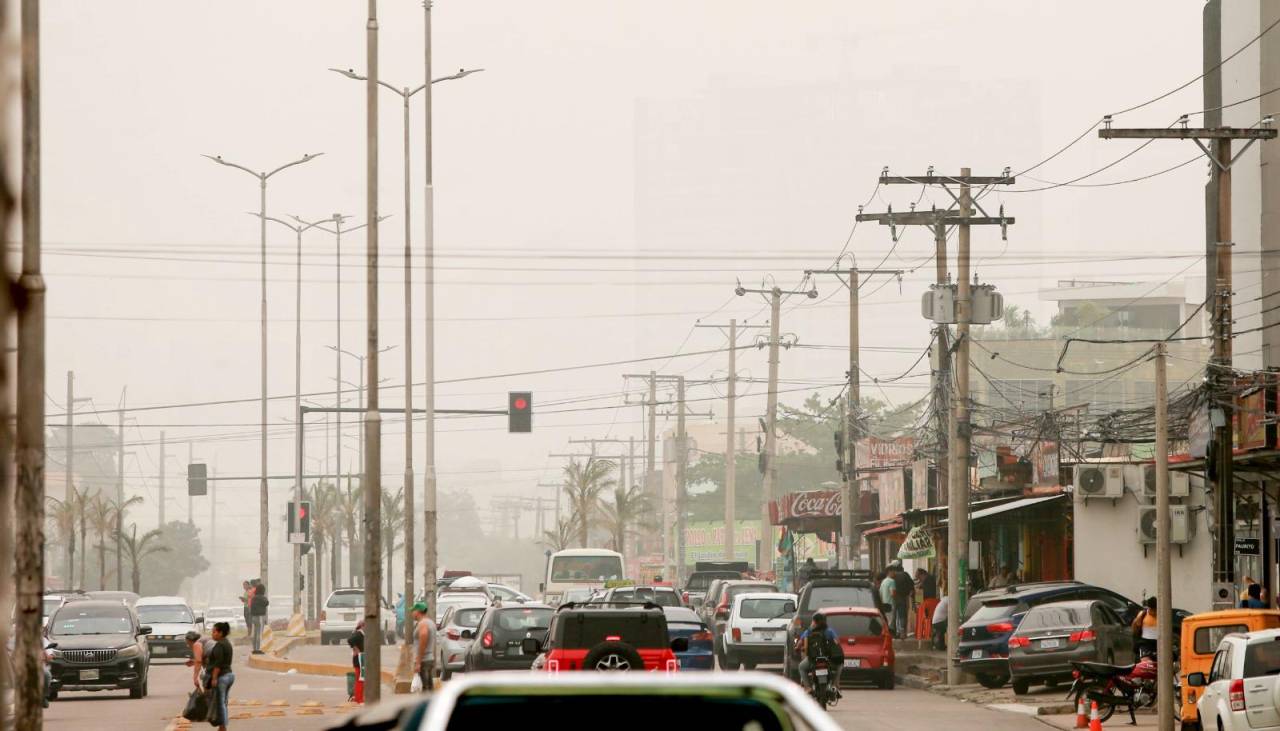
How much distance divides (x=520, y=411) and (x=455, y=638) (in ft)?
35.4

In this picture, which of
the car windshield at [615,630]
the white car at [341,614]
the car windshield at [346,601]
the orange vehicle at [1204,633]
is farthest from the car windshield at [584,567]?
the orange vehicle at [1204,633]

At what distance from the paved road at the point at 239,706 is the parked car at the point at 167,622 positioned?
7453 millimetres

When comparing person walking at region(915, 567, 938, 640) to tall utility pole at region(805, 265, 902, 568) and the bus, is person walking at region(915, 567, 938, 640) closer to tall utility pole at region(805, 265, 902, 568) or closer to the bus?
tall utility pole at region(805, 265, 902, 568)

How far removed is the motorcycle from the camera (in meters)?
25.6

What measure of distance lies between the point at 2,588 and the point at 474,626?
36934 mm

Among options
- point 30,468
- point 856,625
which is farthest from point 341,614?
point 30,468

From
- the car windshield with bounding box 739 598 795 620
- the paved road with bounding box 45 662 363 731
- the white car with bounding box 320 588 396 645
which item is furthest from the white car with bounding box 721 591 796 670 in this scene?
the white car with bounding box 320 588 396 645

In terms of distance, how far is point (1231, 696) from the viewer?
62.4ft

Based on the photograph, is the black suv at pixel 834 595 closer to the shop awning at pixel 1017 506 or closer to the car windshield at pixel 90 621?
the shop awning at pixel 1017 506

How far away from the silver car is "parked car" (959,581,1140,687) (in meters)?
9.30

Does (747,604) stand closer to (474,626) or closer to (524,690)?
(474,626)

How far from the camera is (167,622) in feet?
165

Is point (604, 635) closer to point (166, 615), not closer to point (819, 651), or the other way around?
point (819, 651)

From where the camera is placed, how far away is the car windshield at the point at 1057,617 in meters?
31.0
